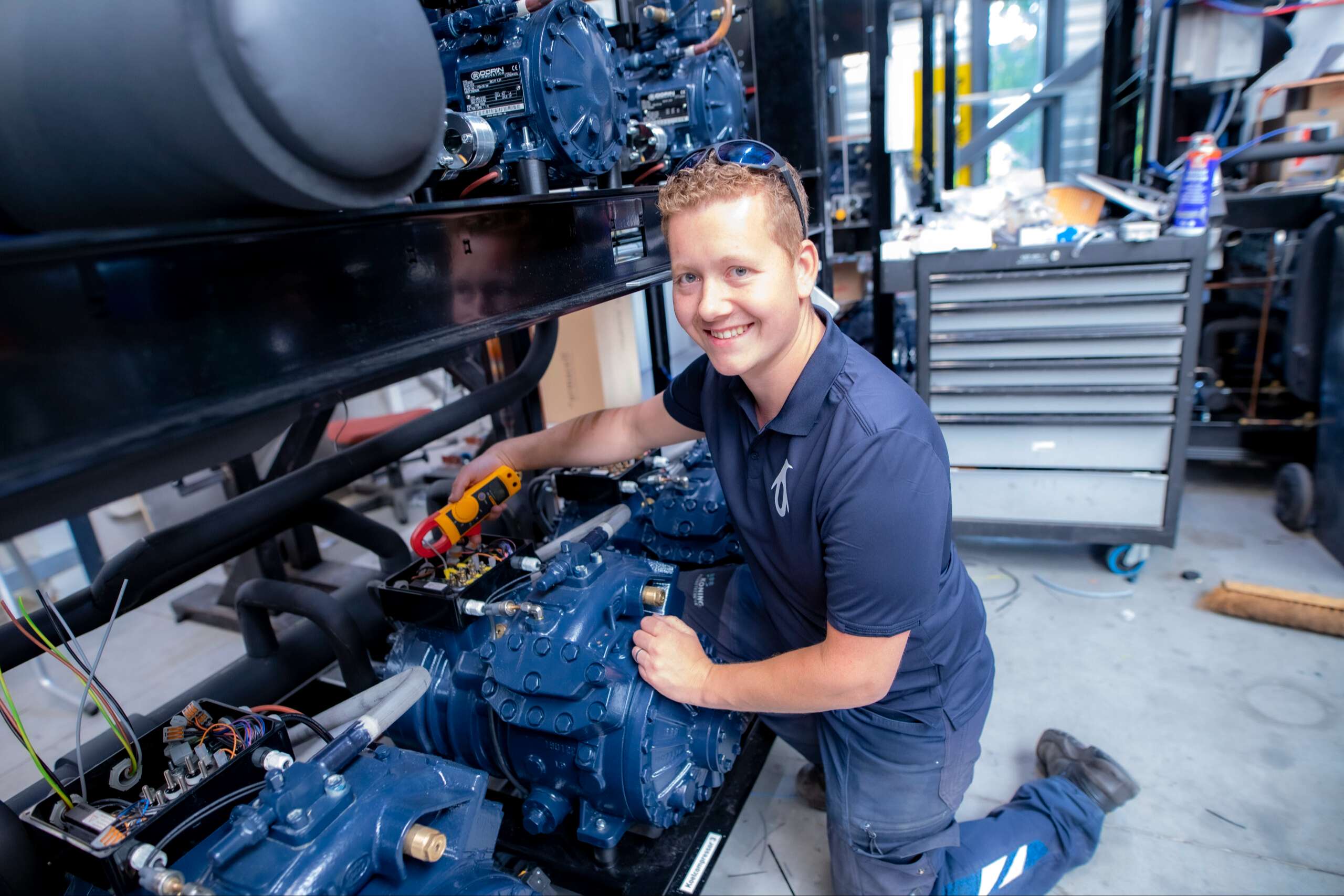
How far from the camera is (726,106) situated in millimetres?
2002

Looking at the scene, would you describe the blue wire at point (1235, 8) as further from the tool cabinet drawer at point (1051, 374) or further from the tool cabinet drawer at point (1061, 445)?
the tool cabinet drawer at point (1061, 445)

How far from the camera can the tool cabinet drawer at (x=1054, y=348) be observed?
83.7 inches

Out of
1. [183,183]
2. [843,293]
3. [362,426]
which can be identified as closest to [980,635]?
[183,183]

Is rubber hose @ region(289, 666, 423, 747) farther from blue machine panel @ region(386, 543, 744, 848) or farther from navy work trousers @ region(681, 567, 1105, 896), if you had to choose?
navy work trousers @ region(681, 567, 1105, 896)

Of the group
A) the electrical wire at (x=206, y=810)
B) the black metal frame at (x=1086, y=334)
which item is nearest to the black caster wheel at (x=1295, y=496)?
the black metal frame at (x=1086, y=334)

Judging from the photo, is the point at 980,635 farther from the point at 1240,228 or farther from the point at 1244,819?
the point at 1240,228

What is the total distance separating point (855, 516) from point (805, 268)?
1.23 ft

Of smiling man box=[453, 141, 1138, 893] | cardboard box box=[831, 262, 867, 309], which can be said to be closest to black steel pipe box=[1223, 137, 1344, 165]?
cardboard box box=[831, 262, 867, 309]

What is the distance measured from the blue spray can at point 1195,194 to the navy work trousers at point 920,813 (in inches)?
61.4

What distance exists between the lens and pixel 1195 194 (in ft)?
6.66

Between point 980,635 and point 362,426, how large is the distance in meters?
2.60

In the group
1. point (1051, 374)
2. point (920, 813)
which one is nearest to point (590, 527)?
A: point (920, 813)

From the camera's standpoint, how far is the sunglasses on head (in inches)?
39.9

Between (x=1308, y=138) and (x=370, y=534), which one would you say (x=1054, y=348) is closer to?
(x=1308, y=138)
